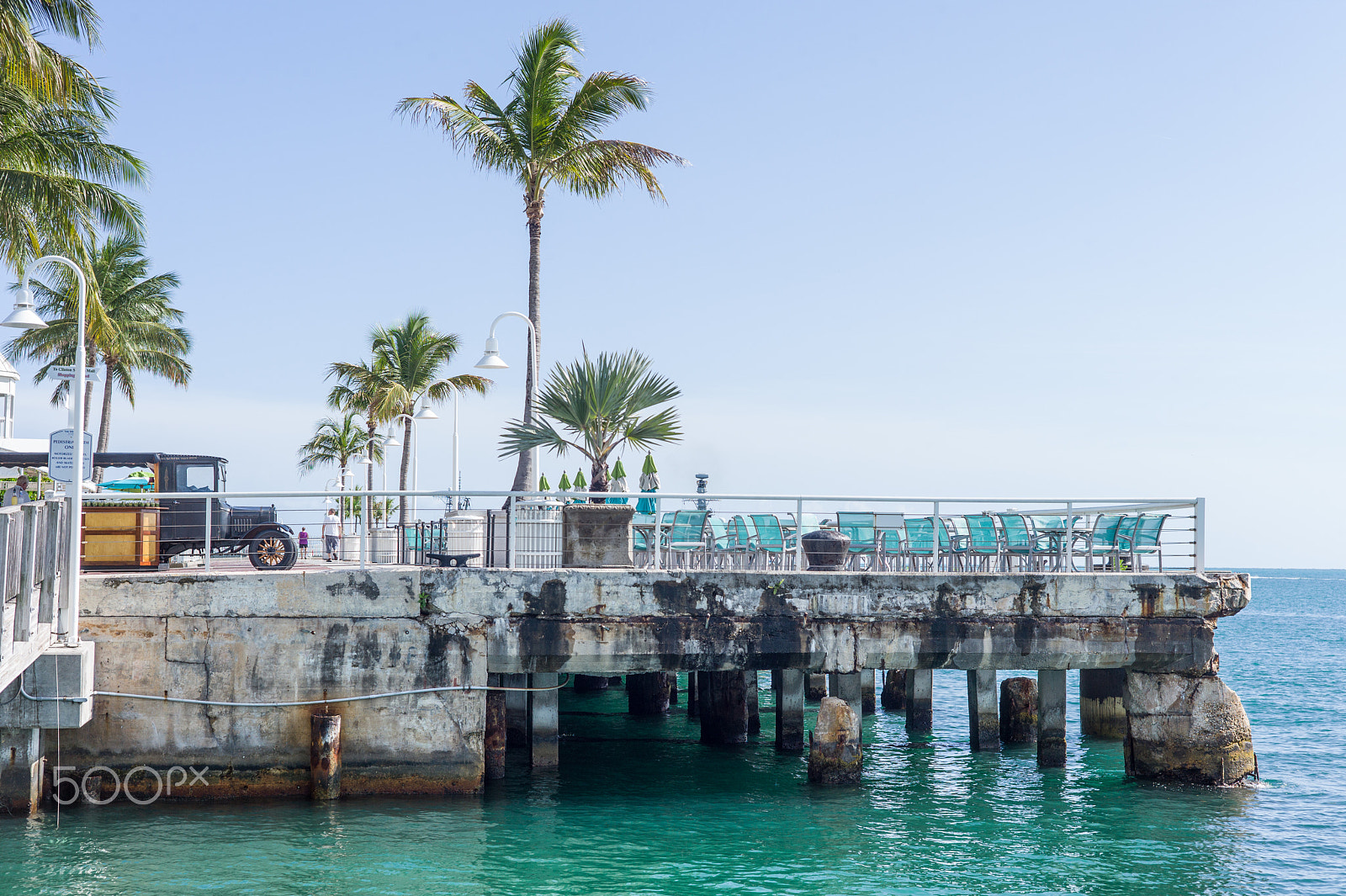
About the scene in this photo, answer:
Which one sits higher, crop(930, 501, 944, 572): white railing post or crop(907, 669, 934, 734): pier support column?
crop(930, 501, 944, 572): white railing post

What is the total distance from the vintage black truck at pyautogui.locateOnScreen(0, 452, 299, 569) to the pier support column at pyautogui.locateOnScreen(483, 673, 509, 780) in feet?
12.0

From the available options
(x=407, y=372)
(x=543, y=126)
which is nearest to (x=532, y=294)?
(x=543, y=126)

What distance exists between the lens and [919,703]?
21016 mm

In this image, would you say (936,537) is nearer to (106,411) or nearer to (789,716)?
(789,716)

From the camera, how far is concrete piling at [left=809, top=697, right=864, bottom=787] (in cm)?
1516

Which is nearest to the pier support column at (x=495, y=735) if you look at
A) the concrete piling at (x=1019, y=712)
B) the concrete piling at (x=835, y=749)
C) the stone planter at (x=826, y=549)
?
the concrete piling at (x=835, y=749)

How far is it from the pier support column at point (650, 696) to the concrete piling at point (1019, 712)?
6884mm

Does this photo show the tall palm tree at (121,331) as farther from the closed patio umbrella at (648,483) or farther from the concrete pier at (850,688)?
the concrete pier at (850,688)

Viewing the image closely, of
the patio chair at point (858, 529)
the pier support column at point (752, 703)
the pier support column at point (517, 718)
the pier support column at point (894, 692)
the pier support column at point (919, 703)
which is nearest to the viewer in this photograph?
the patio chair at point (858, 529)

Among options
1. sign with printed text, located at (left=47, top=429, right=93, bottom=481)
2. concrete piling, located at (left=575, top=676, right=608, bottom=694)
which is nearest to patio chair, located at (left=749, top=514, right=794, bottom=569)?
sign with printed text, located at (left=47, top=429, right=93, bottom=481)

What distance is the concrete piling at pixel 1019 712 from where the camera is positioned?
63.8 ft

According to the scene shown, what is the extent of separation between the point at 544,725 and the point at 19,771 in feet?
20.9

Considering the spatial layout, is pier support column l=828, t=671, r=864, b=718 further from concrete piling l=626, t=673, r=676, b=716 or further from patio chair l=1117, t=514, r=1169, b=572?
concrete piling l=626, t=673, r=676, b=716

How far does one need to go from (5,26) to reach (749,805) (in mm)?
15858
